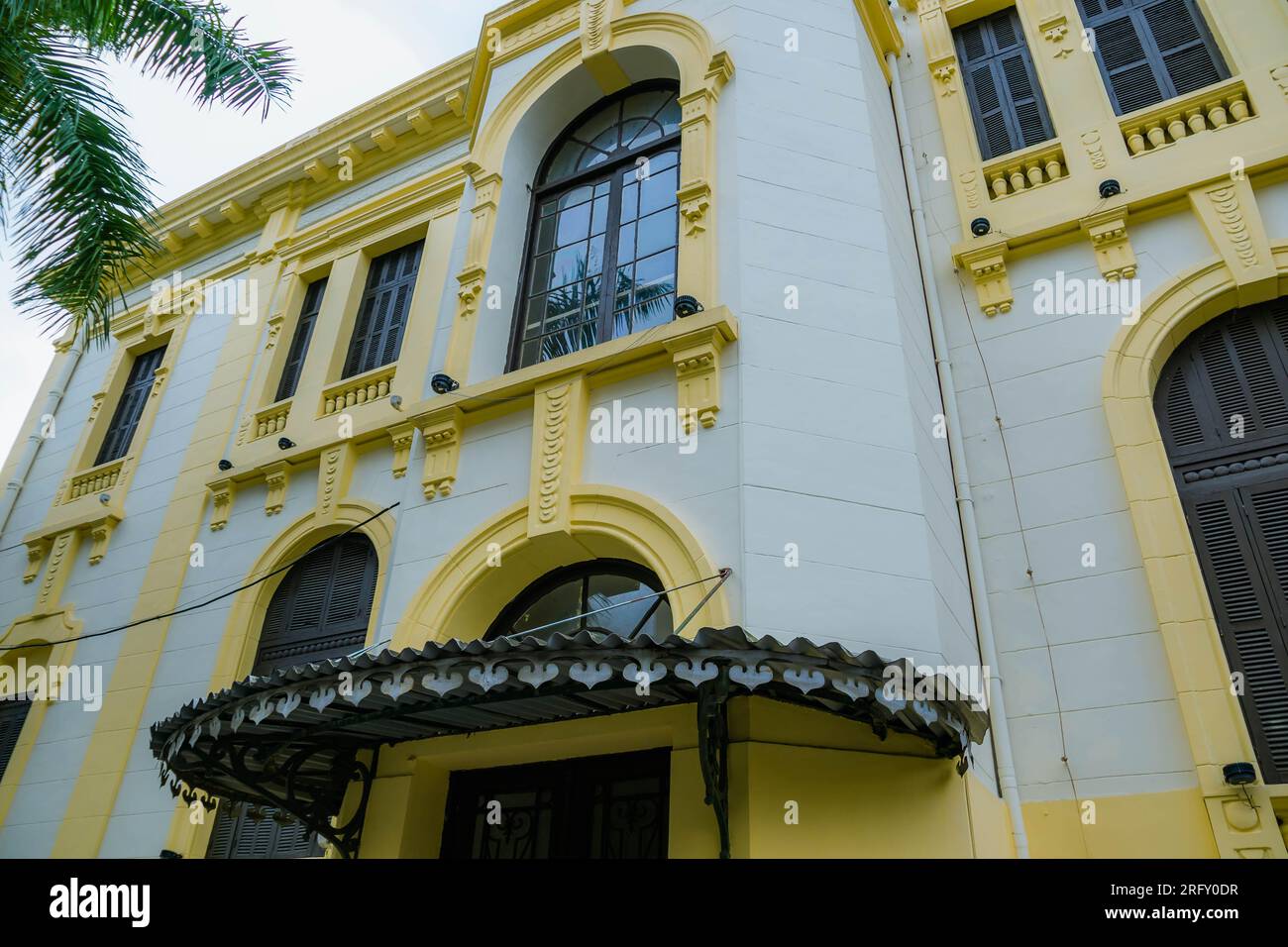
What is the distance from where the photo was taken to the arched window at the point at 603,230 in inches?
336

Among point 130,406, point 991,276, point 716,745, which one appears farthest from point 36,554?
point 991,276

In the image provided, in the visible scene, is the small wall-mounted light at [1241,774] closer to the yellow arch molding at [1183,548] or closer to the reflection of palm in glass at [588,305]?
the yellow arch molding at [1183,548]

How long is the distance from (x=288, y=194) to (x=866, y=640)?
1174cm

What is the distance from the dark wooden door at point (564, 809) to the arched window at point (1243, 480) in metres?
4.04

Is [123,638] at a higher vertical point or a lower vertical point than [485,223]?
lower

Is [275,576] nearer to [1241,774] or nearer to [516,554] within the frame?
[516,554]

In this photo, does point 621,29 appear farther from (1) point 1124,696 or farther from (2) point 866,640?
(1) point 1124,696

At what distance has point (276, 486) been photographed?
10.6 m

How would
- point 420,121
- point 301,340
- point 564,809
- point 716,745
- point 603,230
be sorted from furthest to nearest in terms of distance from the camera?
point 420,121
point 301,340
point 603,230
point 564,809
point 716,745

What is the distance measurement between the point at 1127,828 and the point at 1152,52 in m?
7.40

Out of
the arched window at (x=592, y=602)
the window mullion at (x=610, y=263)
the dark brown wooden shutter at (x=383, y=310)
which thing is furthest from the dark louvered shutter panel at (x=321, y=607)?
the window mullion at (x=610, y=263)

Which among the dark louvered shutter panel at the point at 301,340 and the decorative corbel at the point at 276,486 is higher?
the dark louvered shutter panel at the point at 301,340
